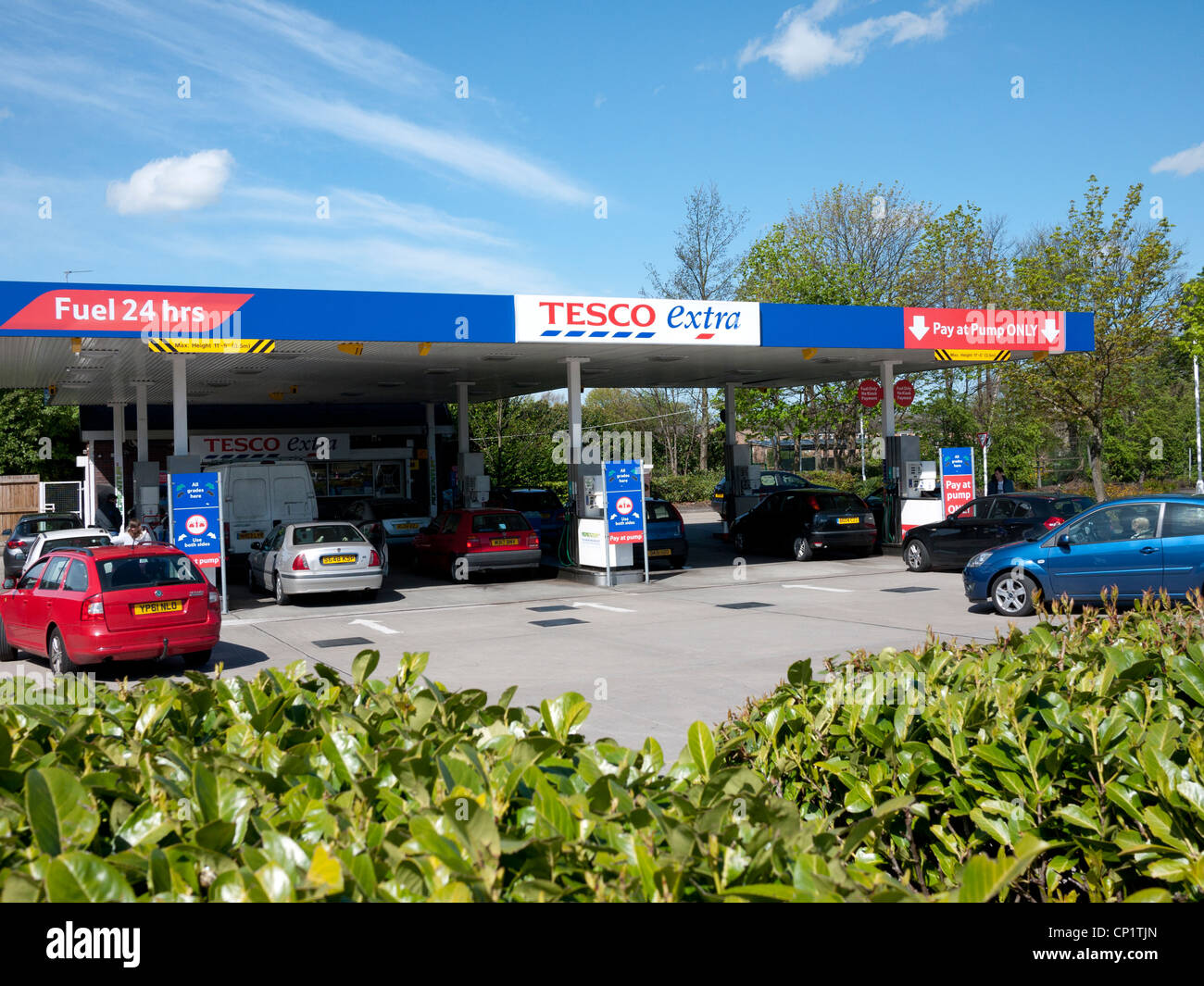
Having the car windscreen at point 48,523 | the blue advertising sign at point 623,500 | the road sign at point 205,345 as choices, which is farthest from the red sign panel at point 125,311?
the car windscreen at point 48,523

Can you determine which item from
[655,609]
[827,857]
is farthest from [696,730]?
[655,609]

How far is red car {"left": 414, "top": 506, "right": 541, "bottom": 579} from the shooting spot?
797 inches

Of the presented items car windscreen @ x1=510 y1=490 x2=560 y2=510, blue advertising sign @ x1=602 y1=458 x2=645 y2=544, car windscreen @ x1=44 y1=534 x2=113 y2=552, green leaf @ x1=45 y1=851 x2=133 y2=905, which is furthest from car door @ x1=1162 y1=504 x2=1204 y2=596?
car windscreen @ x1=44 y1=534 x2=113 y2=552

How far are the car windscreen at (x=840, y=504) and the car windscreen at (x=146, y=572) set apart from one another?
13.9 meters

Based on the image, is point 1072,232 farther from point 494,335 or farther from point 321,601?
point 321,601

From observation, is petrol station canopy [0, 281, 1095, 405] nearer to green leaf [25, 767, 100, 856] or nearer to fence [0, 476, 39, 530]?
fence [0, 476, 39, 530]

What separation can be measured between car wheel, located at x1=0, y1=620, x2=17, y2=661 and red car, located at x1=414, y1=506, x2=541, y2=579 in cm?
850

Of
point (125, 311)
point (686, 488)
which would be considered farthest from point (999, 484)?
point (125, 311)

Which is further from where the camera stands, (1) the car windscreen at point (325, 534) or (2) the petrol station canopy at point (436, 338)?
(1) the car windscreen at point (325, 534)

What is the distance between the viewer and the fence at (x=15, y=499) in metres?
34.0

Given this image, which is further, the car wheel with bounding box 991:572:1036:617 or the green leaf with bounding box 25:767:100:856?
the car wheel with bounding box 991:572:1036:617

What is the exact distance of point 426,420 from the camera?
1227 inches

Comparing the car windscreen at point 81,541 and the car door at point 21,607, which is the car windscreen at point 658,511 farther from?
the car door at point 21,607
